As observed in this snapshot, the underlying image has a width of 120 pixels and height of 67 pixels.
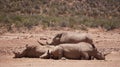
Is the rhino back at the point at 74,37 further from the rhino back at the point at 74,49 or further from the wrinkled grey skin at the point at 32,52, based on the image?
the wrinkled grey skin at the point at 32,52

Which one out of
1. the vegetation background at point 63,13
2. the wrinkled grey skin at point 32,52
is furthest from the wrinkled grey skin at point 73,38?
the vegetation background at point 63,13

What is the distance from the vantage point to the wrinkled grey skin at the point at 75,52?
1636 cm

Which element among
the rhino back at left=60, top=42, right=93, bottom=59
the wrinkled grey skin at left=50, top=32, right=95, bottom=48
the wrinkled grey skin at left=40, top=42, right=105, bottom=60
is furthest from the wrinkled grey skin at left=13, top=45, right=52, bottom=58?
the wrinkled grey skin at left=50, top=32, right=95, bottom=48

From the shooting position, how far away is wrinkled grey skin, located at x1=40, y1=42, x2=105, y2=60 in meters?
16.4

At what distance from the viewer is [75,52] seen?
16484mm

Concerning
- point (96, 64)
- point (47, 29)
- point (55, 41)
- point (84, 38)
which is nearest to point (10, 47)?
point (55, 41)

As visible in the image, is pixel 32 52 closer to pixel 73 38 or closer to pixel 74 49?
pixel 74 49

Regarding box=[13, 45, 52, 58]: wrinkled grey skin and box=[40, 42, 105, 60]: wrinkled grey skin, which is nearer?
box=[40, 42, 105, 60]: wrinkled grey skin

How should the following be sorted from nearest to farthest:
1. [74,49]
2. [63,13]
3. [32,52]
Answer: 1. [74,49]
2. [32,52]
3. [63,13]

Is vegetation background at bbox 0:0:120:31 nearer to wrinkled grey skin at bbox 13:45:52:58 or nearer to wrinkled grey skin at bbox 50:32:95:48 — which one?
wrinkled grey skin at bbox 50:32:95:48

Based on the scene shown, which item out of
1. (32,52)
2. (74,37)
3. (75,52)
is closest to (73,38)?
(74,37)

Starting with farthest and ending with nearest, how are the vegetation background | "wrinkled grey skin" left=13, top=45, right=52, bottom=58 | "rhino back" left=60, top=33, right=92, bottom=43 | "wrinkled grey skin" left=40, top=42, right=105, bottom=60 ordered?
the vegetation background
"rhino back" left=60, top=33, right=92, bottom=43
"wrinkled grey skin" left=13, top=45, right=52, bottom=58
"wrinkled grey skin" left=40, top=42, right=105, bottom=60

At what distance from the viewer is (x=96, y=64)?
14.7m

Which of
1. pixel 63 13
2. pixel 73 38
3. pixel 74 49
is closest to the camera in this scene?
pixel 74 49
